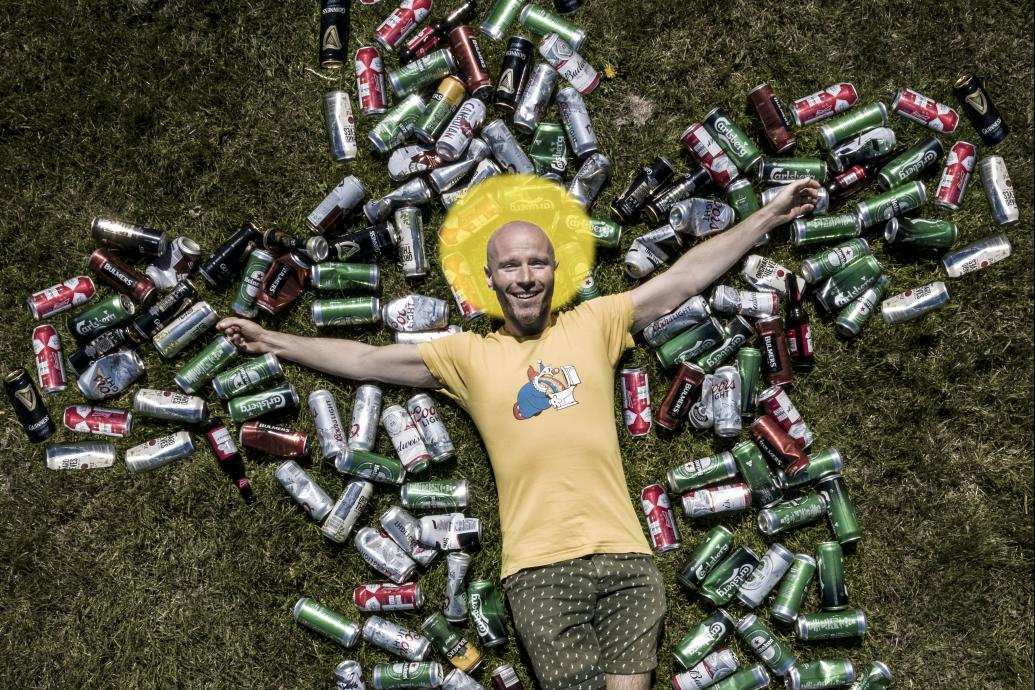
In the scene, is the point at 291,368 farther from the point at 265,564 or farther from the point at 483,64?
the point at 483,64

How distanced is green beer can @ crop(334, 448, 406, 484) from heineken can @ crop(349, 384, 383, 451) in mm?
61

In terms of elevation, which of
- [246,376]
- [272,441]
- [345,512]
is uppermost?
[246,376]

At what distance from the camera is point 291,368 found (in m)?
5.31

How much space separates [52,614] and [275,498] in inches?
70.4

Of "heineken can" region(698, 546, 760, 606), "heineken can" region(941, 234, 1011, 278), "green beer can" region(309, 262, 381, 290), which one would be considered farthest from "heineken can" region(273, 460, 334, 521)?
"heineken can" region(941, 234, 1011, 278)

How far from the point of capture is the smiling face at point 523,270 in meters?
4.60

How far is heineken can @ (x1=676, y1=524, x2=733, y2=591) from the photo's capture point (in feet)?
16.6

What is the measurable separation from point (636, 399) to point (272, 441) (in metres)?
2.56

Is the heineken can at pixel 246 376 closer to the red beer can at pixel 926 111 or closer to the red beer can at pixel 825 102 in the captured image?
the red beer can at pixel 825 102

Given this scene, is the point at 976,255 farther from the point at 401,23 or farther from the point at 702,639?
the point at 401,23

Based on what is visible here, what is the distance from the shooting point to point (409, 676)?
5027 millimetres

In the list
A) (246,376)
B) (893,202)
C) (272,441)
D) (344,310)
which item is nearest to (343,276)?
(344,310)

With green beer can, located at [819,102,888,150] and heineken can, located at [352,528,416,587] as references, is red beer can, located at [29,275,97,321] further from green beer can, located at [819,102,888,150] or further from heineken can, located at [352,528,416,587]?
green beer can, located at [819,102,888,150]

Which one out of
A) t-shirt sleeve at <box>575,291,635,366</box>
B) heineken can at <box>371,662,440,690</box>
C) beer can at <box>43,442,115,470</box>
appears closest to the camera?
t-shirt sleeve at <box>575,291,635,366</box>
